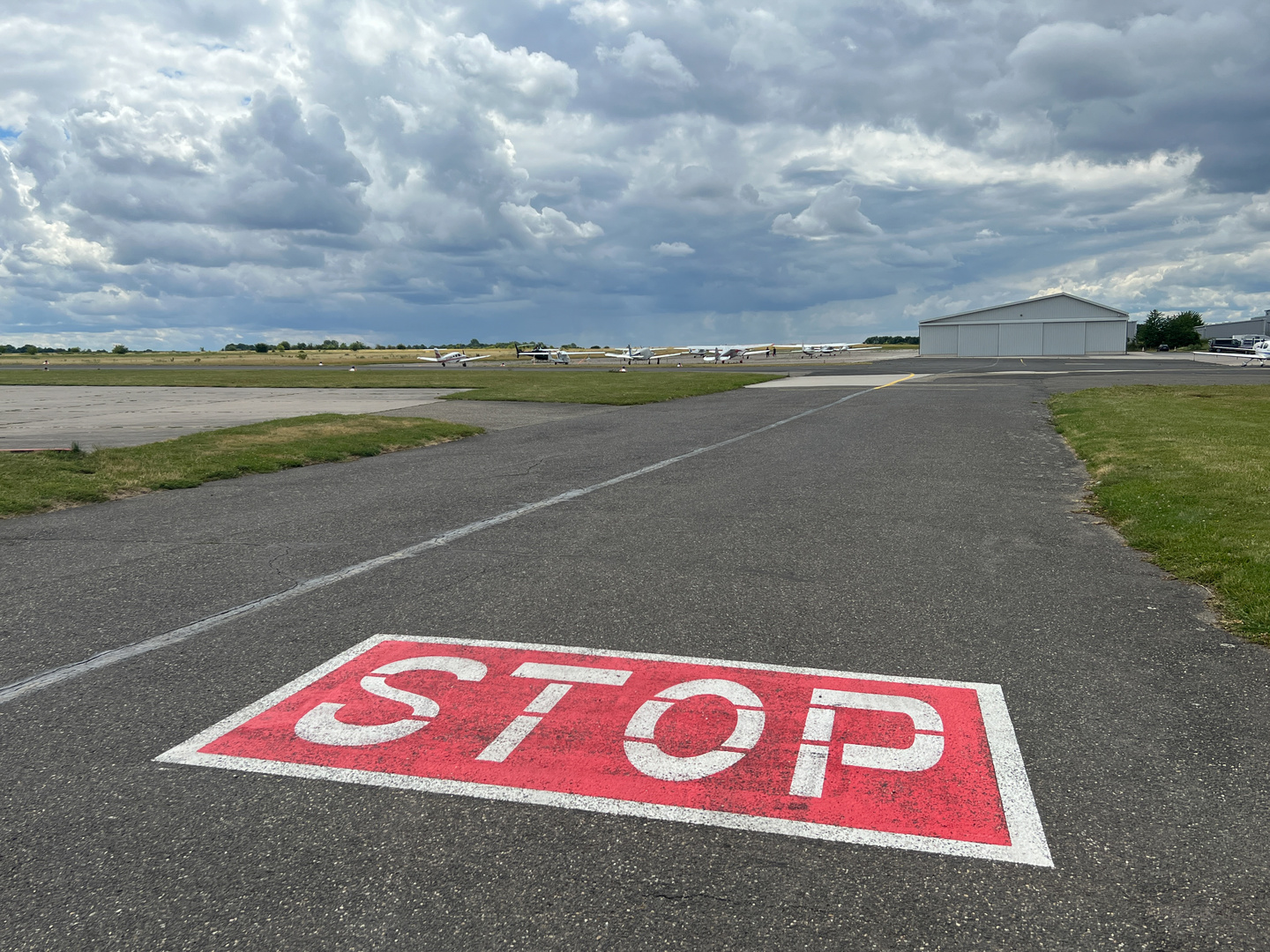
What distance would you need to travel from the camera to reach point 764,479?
10.7 m

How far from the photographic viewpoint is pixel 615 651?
457 centimetres

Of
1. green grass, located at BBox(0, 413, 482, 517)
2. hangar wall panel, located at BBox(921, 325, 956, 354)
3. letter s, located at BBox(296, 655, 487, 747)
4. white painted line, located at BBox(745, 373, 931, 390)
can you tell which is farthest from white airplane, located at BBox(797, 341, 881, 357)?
letter s, located at BBox(296, 655, 487, 747)

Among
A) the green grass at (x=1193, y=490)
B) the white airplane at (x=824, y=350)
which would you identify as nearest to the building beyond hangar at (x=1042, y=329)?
the white airplane at (x=824, y=350)

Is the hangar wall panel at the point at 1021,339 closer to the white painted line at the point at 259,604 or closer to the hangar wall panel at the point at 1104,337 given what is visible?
Result: the hangar wall panel at the point at 1104,337

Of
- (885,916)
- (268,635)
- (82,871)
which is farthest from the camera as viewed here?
(268,635)

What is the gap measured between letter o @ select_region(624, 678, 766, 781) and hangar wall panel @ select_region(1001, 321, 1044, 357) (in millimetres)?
86371

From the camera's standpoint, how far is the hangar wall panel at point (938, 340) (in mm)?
84744

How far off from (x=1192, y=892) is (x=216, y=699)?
4.03 meters

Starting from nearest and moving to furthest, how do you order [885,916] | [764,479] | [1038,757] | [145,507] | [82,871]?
[885,916] < [82,871] < [1038,757] < [145,507] < [764,479]

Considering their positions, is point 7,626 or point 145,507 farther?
point 145,507

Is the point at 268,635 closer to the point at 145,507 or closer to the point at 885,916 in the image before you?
the point at 885,916

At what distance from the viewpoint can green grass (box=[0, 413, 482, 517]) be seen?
9.85 metres

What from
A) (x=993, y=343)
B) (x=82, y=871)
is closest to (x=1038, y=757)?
(x=82, y=871)

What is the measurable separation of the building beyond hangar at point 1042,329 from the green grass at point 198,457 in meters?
76.6
